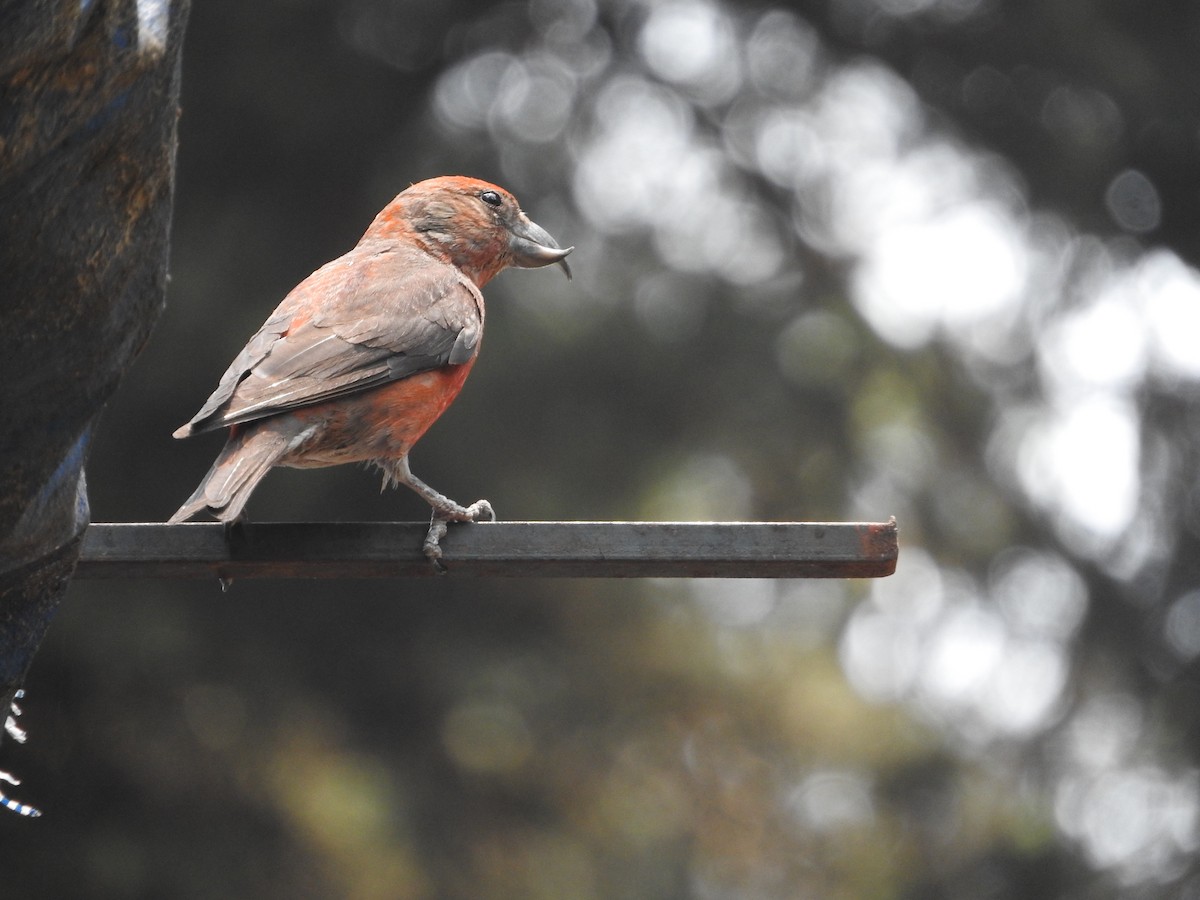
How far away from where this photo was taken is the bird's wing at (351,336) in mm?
3412

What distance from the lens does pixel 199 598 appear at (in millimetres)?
6844

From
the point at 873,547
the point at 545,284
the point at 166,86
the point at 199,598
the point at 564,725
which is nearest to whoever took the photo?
the point at 166,86

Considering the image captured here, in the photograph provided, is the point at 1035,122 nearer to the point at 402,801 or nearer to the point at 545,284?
the point at 545,284

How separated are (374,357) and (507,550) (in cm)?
99

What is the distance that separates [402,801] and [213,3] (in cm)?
369

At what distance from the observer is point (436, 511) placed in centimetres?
348

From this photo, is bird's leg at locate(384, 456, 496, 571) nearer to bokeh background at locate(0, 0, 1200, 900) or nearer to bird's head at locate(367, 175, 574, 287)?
bird's head at locate(367, 175, 574, 287)

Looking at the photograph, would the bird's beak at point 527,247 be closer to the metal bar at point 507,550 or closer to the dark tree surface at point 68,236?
the metal bar at point 507,550

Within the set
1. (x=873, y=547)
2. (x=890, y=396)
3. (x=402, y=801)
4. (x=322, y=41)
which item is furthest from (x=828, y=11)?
(x=873, y=547)

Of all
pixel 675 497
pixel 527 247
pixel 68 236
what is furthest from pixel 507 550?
pixel 675 497

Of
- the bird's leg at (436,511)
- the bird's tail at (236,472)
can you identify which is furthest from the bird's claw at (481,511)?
the bird's tail at (236,472)

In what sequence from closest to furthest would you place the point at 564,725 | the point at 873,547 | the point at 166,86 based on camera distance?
1. the point at 166,86
2. the point at 873,547
3. the point at 564,725

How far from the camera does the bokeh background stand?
6.72 meters

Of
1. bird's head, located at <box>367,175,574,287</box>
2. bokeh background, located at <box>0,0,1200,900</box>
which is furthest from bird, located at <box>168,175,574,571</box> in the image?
bokeh background, located at <box>0,0,1200,900</box>
